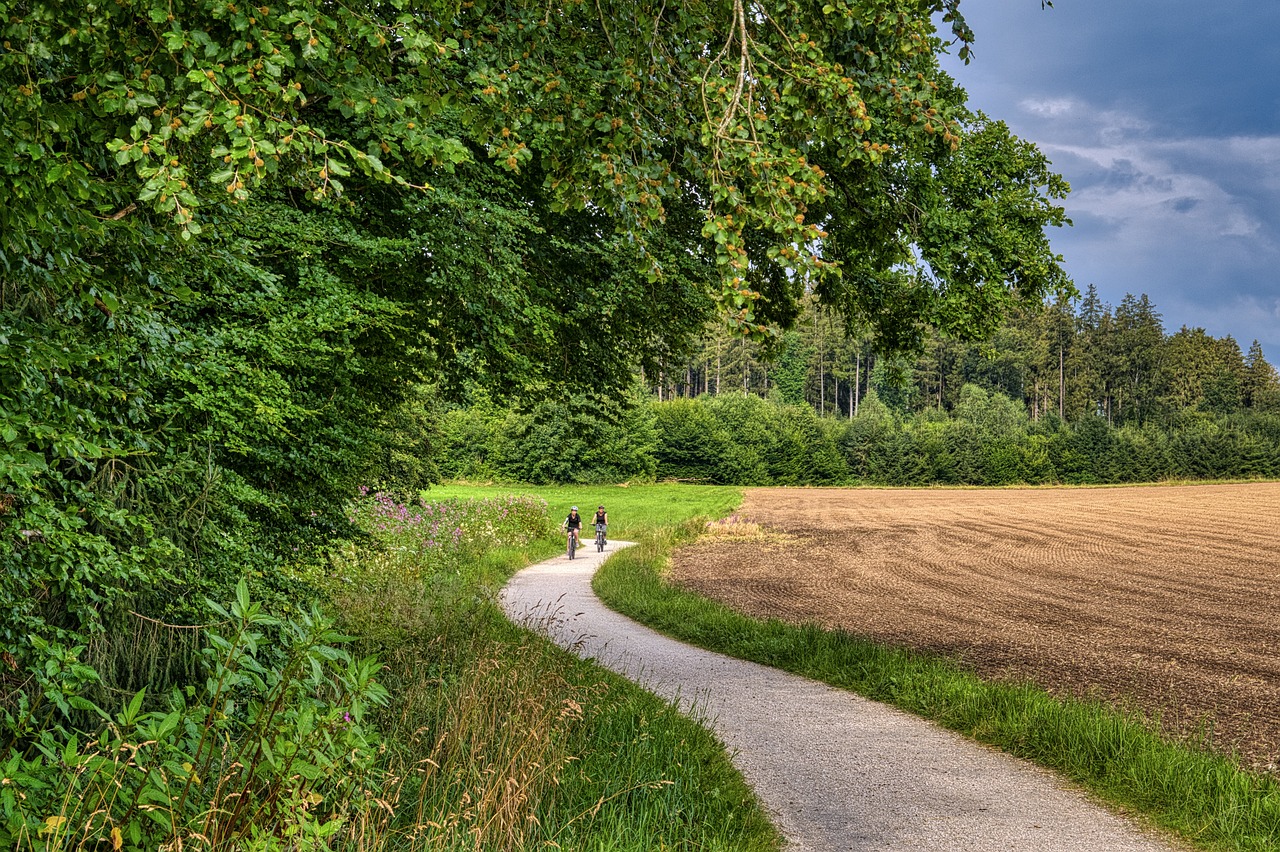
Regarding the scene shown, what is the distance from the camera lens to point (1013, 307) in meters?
10.1

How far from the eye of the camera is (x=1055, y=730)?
675 centimetres

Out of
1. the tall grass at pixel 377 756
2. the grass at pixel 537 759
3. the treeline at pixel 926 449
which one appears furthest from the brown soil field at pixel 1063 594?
the treeline at pixel 926 449

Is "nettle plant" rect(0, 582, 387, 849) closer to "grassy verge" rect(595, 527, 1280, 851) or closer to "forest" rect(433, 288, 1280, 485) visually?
"grassy verge" rect(595, 527, 1280, 851)

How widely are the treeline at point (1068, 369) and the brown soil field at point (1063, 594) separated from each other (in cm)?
6113

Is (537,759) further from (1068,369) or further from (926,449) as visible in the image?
(1068,369)

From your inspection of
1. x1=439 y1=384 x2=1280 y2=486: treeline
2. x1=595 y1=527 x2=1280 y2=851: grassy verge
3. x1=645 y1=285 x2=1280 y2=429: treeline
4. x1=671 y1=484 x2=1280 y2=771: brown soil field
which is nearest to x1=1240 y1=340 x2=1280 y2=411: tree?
x1=645 y1=285 x2=1280 y2=429: treeline

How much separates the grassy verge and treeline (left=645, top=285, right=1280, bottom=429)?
82.2 m

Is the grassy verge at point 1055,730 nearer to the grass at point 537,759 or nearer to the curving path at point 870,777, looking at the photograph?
the curving path at point 870,777

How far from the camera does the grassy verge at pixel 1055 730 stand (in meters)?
5.29

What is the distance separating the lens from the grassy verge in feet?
17.4

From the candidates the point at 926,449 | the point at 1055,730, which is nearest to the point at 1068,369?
the point at 926,449

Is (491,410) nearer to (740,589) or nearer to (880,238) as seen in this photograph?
Answer: (880,238)

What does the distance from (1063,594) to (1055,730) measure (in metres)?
11.7

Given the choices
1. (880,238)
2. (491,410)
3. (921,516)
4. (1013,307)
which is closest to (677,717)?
(491,410)
